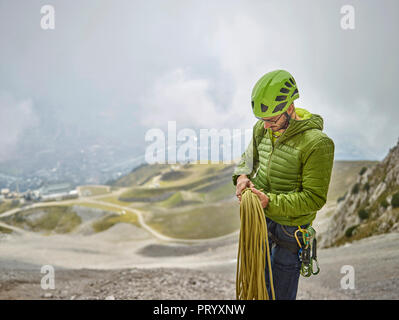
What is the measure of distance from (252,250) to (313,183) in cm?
59

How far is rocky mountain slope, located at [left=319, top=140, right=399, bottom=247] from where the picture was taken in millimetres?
7465

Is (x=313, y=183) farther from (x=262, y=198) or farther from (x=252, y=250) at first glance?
(x=252, y=250)

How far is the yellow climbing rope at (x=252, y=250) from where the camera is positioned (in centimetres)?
161

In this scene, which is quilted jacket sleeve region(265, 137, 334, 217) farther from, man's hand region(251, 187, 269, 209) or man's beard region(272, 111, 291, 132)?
man's beard region(272, 111, 291, 132)

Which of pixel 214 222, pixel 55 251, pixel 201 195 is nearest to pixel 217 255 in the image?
pixel 214 222

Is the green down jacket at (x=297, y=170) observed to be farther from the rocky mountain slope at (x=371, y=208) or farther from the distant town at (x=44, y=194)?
the distant town at (x=44, y=194)

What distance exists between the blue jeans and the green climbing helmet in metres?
0.77

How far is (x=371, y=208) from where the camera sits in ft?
30.0

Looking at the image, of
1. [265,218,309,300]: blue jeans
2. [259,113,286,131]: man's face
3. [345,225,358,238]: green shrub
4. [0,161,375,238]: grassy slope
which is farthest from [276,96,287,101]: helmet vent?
[0,161,375,238]: grassy slope
